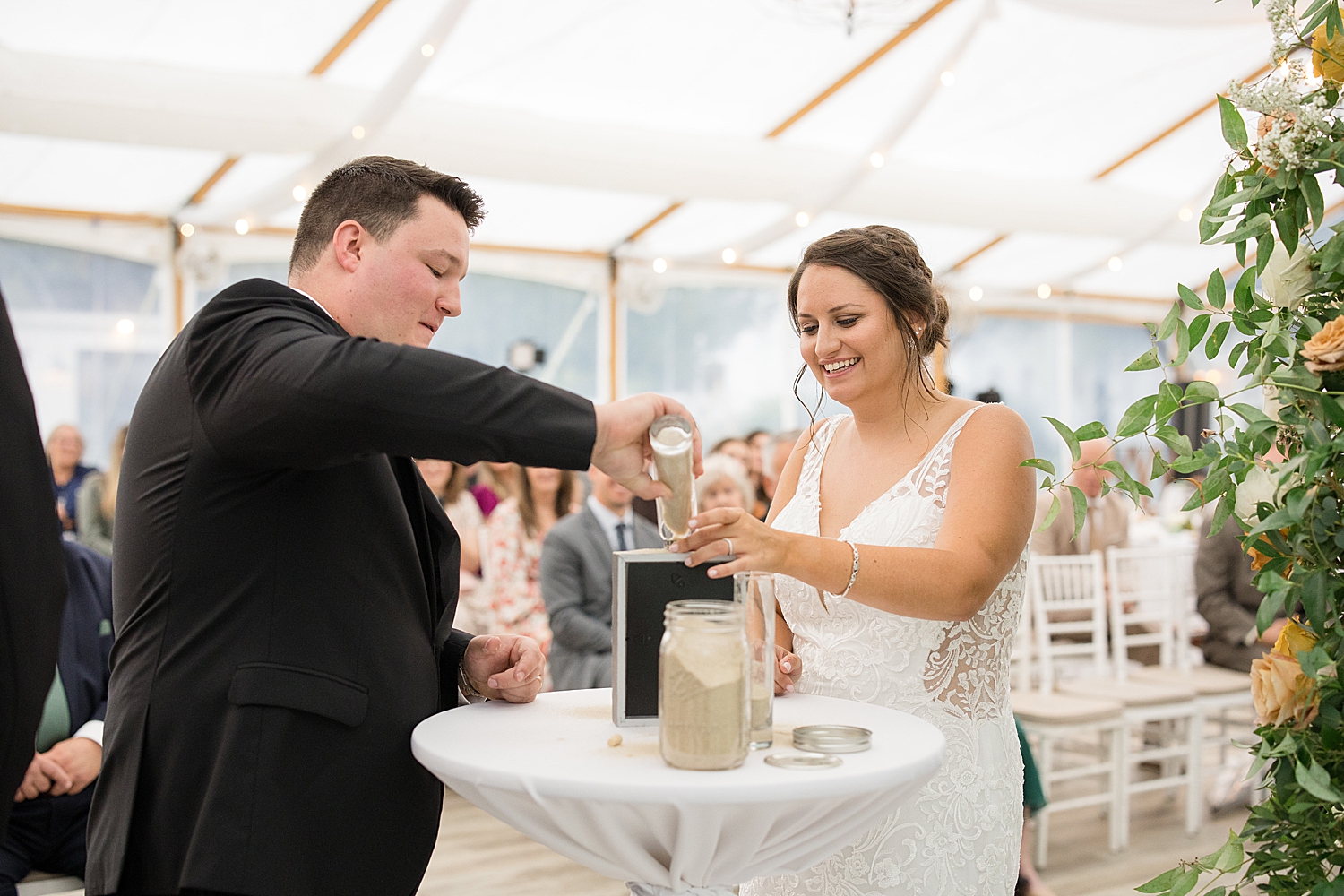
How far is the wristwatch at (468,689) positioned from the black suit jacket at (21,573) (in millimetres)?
729

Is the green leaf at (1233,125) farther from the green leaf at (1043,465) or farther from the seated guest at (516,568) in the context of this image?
the seated guest at (516,568)

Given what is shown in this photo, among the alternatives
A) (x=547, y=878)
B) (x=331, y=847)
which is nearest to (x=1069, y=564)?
(x=547, y=878)

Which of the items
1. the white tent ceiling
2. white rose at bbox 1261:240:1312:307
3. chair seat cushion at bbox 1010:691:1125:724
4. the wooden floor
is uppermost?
the white tent ceiling

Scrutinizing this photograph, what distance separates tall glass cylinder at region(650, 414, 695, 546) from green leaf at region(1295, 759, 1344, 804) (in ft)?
2.29

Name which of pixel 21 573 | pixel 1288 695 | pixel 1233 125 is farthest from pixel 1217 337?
pixel 21 573

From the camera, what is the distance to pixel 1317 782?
1146 millimetres

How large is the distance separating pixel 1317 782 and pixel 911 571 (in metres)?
0.63

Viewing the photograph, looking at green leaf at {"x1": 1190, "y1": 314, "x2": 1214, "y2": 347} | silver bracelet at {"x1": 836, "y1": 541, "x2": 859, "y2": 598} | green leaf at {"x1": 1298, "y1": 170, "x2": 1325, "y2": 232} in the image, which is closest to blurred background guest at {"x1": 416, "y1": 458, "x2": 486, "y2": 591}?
silver bracelet at {"x1": 836, "y1": 541, "x2": 859, "y2": 598}

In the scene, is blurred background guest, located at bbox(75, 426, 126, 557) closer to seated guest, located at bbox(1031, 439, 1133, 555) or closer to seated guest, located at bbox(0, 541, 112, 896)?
seated guest, located at bbox(0, 541, 112, 896)

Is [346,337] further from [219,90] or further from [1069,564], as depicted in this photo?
[219,90]

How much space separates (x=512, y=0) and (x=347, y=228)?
236 inches

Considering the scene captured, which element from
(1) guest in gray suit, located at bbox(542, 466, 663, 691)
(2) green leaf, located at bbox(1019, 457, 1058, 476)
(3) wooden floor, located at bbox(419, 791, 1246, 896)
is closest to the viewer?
(2) green leaf, located at bbox(1019, 457, 1058, 476)

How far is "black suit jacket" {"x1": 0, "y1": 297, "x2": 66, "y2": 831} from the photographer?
0.92 meters

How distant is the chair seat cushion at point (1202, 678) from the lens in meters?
4.83
